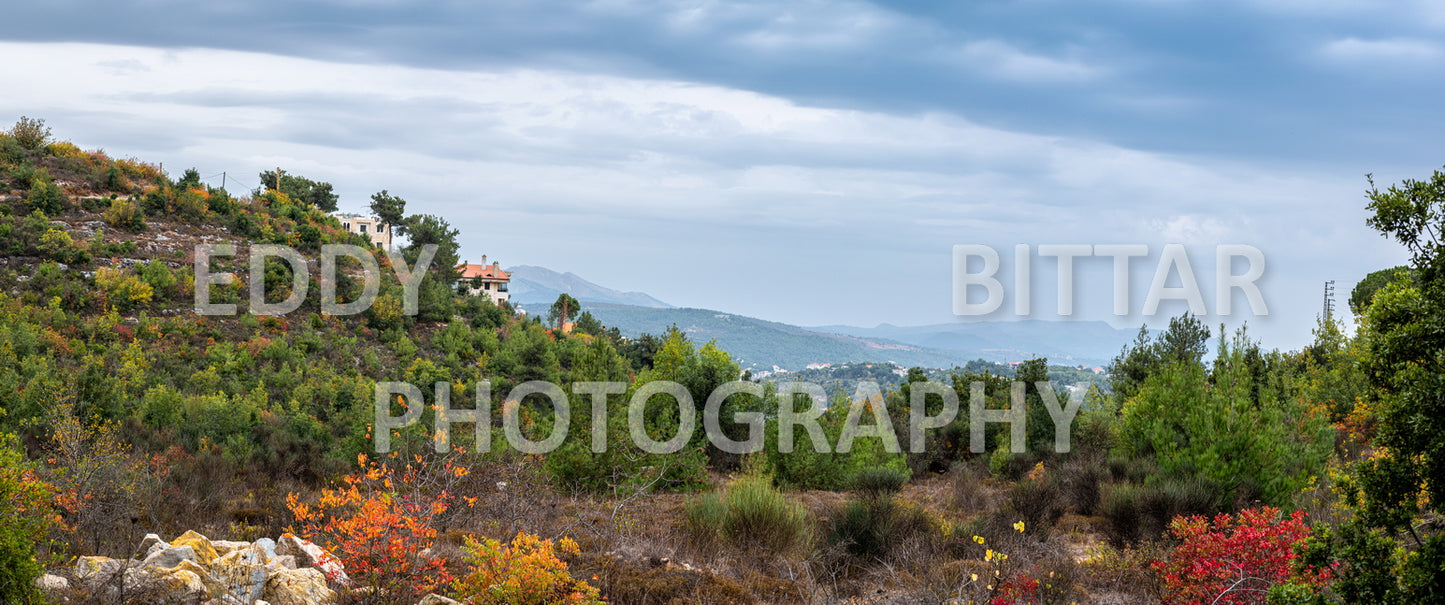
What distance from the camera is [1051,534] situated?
32.5 ft

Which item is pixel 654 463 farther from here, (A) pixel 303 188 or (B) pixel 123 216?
(A) pixel 303 188

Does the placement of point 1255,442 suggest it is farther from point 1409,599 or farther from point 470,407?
point 470,407

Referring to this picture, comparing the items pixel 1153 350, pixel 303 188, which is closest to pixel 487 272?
pixel 303 188

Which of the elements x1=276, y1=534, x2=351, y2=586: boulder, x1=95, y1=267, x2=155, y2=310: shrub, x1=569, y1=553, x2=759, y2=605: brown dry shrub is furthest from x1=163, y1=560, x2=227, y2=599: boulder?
x1=95, y1=267, x2=155, y2=310: shrub

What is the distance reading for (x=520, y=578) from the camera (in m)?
5.93

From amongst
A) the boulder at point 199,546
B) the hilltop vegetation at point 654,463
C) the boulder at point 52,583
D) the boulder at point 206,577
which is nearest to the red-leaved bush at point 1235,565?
the hilltop vegetation at point 654,463

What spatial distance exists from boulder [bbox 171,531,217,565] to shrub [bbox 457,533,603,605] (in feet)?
6.71

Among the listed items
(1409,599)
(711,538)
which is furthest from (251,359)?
(1409,599)

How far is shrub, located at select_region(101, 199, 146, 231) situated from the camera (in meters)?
29.6

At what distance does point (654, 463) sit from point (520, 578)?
7586 millimetres

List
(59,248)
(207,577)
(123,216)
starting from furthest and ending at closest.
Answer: (123,216) < (59,248) < (207,577)

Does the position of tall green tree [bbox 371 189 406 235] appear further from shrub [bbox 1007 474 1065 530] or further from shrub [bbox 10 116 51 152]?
shrub [bbox 1007 474 1065 530]

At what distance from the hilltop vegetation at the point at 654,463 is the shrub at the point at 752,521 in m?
0.03

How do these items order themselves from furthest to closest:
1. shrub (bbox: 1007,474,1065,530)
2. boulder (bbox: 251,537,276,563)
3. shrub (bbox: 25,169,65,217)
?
1. shrub (bbox: 25,169,65,217)
2. shrub (bbox: 1007,474,1065,530)
3. boulder (bbox: 251,537,276,563)
